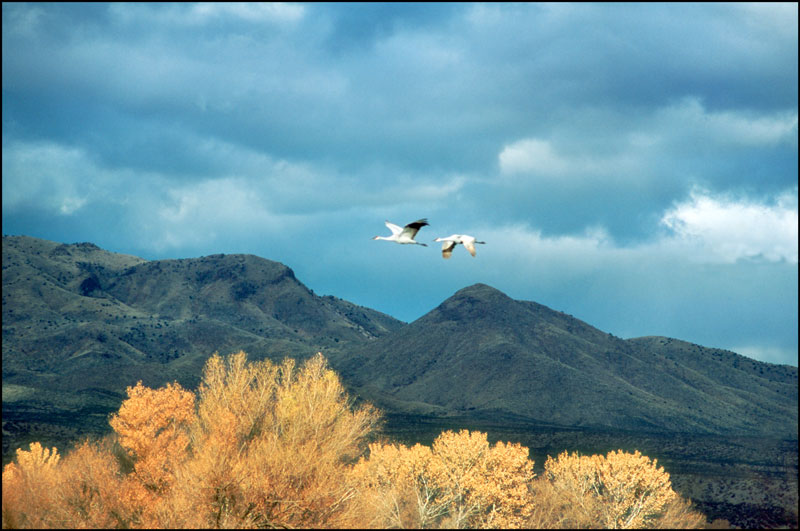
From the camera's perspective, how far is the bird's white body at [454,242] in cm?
2661

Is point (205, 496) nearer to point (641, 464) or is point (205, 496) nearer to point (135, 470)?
point (135, 470)

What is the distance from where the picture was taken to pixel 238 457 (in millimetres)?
57250

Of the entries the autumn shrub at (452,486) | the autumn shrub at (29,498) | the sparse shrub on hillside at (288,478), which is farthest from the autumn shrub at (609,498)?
the autumn shrub at (29,498)

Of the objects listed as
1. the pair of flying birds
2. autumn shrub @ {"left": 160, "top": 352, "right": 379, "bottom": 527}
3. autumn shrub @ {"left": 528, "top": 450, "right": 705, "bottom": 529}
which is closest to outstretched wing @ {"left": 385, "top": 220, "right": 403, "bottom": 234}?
the pair of flying birds

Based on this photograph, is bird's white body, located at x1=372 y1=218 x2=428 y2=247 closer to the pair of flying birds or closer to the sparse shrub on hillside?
the pair of flying birds

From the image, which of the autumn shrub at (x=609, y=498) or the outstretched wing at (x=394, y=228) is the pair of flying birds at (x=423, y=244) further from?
the autumn shrub at (x=609, y=498)

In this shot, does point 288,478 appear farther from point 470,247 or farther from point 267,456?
point 470,247

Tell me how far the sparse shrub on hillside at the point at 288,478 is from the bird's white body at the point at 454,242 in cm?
2861

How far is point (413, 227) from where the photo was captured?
1152 inches

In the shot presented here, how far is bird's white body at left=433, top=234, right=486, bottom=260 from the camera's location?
2661 centimetres

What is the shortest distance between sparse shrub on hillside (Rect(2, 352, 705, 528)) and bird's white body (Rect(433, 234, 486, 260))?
2861 centimetres

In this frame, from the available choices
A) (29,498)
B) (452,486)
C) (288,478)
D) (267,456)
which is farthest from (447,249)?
(29,498)

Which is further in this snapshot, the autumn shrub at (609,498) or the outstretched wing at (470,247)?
the autumn shrub at (609,498)

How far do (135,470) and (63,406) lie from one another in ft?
437
